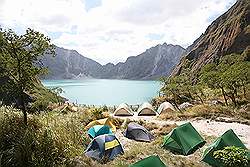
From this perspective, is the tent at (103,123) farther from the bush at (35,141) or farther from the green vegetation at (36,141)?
the bush at (35,141)

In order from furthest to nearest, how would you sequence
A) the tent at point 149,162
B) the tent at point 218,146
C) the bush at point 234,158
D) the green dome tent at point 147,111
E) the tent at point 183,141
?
1. the green dome tent at point 147,111
2. the tent at point 183,141
3. the tent at point 218,146
4. the tent at point 149,162
5. the bush at point 234,158

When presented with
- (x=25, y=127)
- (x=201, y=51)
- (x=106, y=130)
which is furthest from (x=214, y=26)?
(x=25, y=127)

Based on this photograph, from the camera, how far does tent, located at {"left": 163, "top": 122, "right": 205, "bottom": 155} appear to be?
14.0 metres

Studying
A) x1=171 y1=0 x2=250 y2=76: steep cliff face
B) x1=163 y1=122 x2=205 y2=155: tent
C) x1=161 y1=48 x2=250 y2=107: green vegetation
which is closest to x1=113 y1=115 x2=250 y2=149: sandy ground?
x1=163 y1=122 x2=205 y2=155: tent

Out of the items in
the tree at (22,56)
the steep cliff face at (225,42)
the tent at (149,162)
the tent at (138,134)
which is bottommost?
the tent at (138,134)

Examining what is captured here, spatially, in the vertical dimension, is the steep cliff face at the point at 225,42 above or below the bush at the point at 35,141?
above

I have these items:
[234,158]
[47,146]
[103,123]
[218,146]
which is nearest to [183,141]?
[218,146]

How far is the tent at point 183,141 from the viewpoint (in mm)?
14039

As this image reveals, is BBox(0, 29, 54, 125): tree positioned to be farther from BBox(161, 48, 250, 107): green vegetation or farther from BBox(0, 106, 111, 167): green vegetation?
BBox(161, 48, 250, 107): green vegetation

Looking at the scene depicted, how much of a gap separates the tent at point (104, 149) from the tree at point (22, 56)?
3027mm

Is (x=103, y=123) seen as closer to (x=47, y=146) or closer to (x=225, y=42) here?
(x=47, y=146)

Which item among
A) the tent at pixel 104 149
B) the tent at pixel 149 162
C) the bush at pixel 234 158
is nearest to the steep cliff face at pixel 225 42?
the tent at pixel 104 149

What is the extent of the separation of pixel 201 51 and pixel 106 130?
3071 inches

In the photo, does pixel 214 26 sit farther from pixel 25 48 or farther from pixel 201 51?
pixel 25 48
